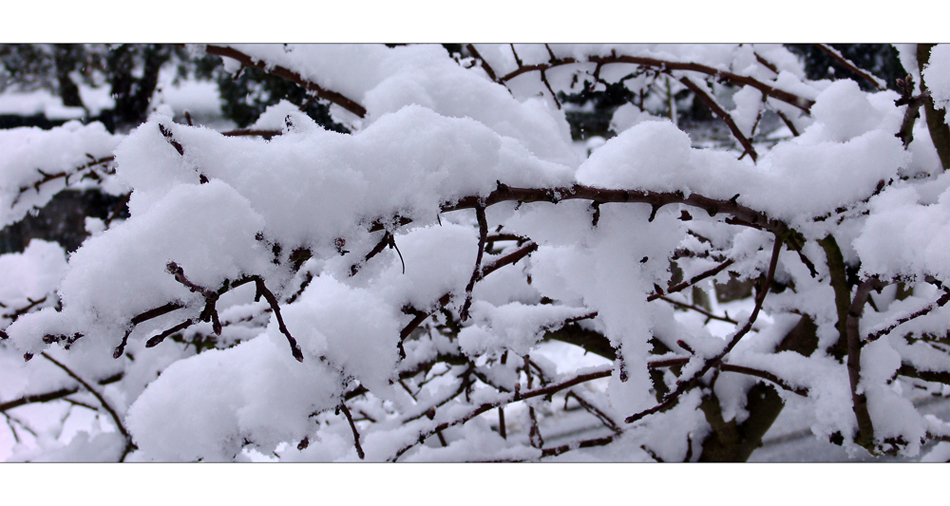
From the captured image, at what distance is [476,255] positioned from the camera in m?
0.64

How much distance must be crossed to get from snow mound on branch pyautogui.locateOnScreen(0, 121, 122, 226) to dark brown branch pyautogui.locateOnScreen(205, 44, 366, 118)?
0.42 meters

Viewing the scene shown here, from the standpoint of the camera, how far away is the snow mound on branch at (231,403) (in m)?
0.49

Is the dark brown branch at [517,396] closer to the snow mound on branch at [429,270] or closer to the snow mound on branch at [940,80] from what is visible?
the snow mound on branch at [429,270]

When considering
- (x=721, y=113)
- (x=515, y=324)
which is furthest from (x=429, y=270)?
(x=721, y=113)

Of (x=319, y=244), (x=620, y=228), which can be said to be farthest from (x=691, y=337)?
(x=319, y=244)

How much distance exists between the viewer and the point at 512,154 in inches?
16.6

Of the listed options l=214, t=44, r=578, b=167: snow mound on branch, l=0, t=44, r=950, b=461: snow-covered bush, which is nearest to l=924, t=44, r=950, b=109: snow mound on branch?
l=0, t=44, r=950, b=461: snow-covered bush

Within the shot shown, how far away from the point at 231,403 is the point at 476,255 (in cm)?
31

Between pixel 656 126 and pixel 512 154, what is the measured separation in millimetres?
145

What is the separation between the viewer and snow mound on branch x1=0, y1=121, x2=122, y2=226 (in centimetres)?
109

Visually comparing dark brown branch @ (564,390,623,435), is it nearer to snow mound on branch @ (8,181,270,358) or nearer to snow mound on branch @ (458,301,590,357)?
snow mound on branch @ (458,301,590,357)

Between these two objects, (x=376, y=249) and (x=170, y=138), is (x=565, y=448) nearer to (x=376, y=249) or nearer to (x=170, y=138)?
(x=376, y=249)

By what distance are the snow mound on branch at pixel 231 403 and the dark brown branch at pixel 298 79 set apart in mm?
464

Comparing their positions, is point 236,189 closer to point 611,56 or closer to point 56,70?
point 611,56
